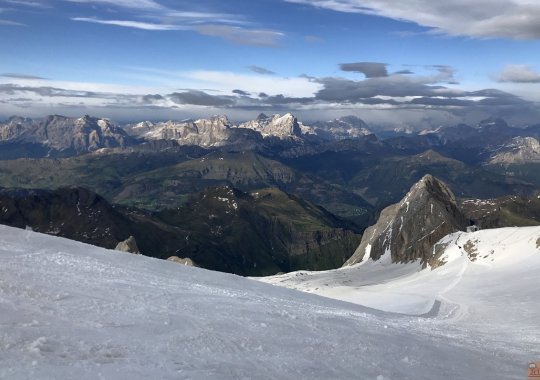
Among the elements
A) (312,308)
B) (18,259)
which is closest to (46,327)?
(18,259)

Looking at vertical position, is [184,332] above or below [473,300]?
above

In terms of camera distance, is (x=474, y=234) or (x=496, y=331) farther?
(x=474, y=234)

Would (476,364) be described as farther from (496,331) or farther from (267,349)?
(496,331)

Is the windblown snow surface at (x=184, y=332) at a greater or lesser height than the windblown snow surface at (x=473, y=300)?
greater

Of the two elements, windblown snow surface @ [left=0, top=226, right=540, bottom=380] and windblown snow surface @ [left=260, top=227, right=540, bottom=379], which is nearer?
windblown snow surface @ [left=0, top=226, right=540, bottom=380]

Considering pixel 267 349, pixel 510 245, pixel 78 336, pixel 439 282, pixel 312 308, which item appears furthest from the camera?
pixel 510 245

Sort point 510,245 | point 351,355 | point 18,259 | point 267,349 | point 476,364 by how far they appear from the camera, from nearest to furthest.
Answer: point 267,349 < point 351,355 < point 476,364 < point 18,259 < point 510,245

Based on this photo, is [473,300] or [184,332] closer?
[184,332]

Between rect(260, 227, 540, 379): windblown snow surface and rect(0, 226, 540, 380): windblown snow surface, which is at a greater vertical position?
rect(0, 226, 540, 380): windblown snow surface
